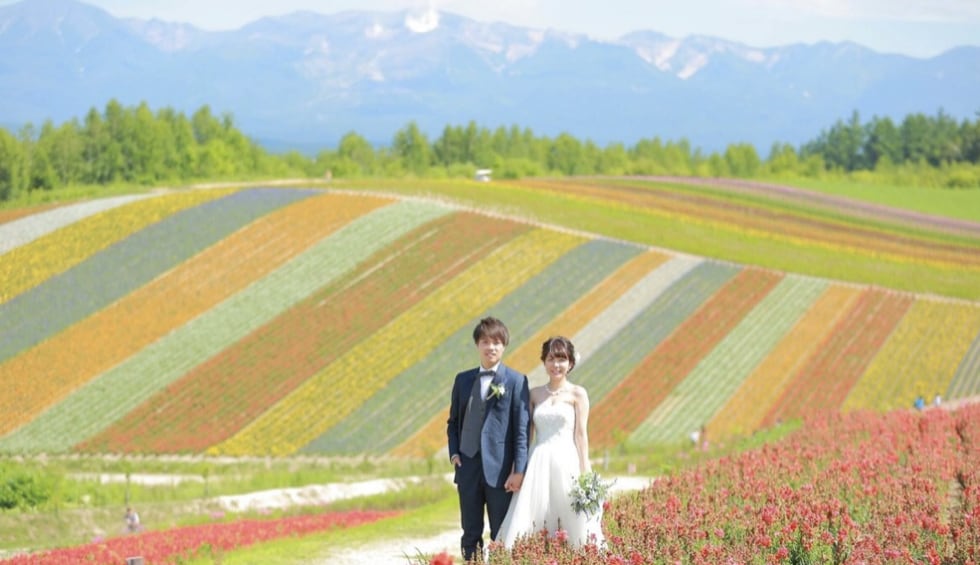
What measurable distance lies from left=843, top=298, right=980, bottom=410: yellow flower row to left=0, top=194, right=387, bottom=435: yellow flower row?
65.7ft

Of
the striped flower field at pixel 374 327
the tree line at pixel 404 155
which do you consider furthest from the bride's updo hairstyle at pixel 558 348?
the tree line at pixel 404 155

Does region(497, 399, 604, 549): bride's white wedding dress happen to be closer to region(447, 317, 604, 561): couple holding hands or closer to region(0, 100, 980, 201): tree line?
region(447, 317, 604, 561): couple holding hands

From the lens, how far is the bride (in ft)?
39.5

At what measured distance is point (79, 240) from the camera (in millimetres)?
45438

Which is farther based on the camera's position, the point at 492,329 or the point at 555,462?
the point at 555,462

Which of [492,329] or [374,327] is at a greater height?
[492,329]

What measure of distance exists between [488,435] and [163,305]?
31968mm

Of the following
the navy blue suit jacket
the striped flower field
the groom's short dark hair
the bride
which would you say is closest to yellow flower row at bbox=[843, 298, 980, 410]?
the striped flower field

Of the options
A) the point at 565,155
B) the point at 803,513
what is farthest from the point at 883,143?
the point at 803,513

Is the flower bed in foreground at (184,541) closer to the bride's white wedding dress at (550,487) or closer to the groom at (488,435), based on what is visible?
the groom at (488,435)

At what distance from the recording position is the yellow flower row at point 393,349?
3488 centimetres

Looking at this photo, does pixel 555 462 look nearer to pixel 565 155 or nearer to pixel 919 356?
pixel 919 356

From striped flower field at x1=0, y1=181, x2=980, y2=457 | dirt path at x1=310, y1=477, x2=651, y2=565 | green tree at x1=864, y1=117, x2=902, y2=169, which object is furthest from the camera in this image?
green tree at x1=864, y1=117, x2=902, y2=169

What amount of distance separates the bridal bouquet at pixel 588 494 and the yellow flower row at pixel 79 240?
30.2 metres
